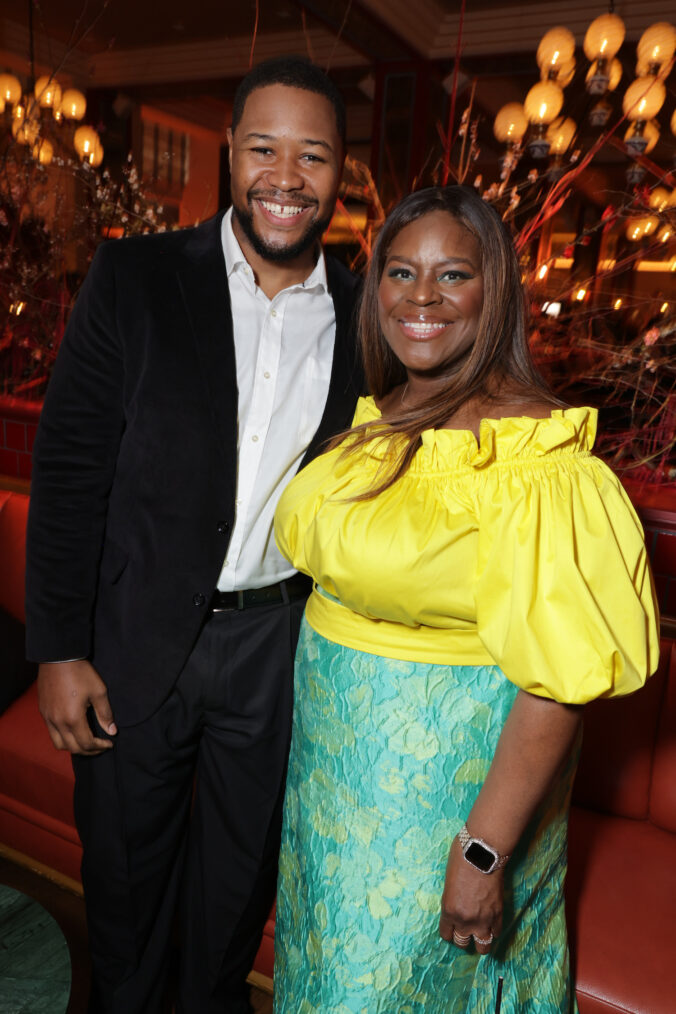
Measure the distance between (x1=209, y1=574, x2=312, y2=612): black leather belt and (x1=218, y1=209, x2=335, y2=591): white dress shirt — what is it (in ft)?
0.04

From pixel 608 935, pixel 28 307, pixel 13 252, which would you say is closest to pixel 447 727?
pixel 608 935

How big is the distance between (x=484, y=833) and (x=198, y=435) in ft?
2.54

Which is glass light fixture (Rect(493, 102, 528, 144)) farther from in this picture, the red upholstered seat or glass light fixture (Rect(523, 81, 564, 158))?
the red upholstered seat

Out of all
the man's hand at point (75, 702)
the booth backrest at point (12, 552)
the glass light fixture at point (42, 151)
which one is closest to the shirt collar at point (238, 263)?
the man's hand at point (75, 702)

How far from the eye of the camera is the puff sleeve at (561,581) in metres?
0.96

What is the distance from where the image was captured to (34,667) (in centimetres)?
227

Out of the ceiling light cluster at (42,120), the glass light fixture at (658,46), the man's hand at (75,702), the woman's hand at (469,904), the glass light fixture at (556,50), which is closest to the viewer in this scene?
the woman's hand at (469,904)

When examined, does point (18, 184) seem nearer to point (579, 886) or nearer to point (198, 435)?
point (198, 435)

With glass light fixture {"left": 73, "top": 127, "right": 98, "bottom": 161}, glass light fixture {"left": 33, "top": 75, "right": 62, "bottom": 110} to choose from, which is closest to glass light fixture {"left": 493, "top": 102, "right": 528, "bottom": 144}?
Result: glass light fixture {"left": 73, "top": 127, "right": 98, "bottom": 161}

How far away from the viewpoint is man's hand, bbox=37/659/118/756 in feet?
4.68

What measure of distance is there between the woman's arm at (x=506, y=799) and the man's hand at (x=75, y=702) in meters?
0.71

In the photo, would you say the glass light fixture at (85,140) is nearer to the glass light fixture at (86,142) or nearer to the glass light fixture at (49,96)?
the glass light fixture at (86,142)

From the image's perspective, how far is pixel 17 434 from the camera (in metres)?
3.24

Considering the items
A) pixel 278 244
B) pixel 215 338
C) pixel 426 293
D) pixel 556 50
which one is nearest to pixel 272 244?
pixel 278 244
